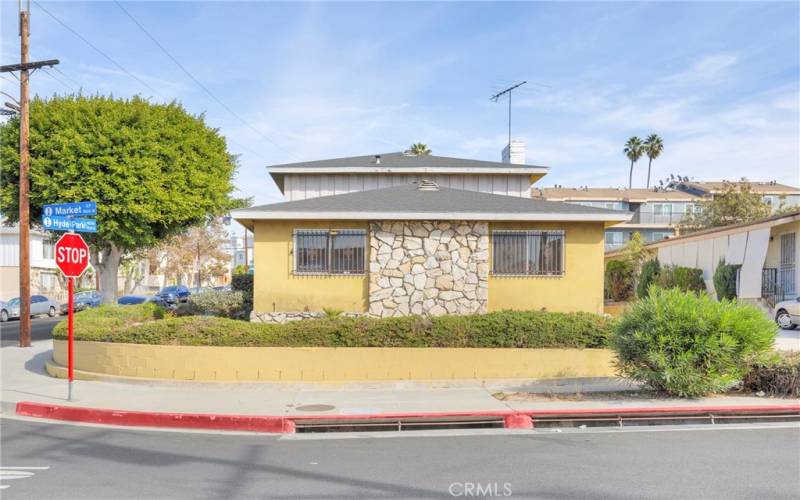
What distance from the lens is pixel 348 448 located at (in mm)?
8195

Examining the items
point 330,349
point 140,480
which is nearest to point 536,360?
point 330,349

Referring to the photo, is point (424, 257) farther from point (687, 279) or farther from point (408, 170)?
point (687, 279)

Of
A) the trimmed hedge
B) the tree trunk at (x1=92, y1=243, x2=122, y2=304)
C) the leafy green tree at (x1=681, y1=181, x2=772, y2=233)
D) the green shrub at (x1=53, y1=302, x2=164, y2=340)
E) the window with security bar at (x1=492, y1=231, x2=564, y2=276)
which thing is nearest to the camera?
the trimmed hedge

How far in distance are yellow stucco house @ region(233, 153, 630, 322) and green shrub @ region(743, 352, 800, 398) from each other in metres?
4.88

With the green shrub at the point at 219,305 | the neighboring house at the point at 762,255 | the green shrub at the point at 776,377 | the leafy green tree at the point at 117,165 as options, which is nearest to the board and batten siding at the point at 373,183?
the leafy green tree at the point at 117,165

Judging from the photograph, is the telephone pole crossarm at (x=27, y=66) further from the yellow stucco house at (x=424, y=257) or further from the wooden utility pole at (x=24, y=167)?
the yellow stucco house at (x=424, y=257)

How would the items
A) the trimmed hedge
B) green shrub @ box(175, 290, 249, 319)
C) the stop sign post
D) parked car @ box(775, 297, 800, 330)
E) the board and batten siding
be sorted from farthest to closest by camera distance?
1. the board and batten siding
2. parked car @ box(775, 297, 800, 330)
3. green shrub @ box(175, 290, 249, 319)
4. the trimmed hedge
5. the stop sign post

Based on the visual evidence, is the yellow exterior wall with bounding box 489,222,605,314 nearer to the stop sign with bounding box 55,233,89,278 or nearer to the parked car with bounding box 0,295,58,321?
the stop sign with bounding box 55,233,89,278

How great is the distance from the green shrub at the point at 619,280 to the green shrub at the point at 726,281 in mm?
7730

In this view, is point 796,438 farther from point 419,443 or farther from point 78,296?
point 78,296

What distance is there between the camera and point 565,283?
15.5 metres

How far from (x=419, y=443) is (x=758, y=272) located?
2075 centimetres

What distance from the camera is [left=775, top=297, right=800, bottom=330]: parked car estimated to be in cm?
2045

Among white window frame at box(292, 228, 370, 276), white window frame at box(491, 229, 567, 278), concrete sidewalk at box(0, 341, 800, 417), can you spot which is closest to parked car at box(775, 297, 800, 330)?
white window frame at box(491, 229, 567, 278)
